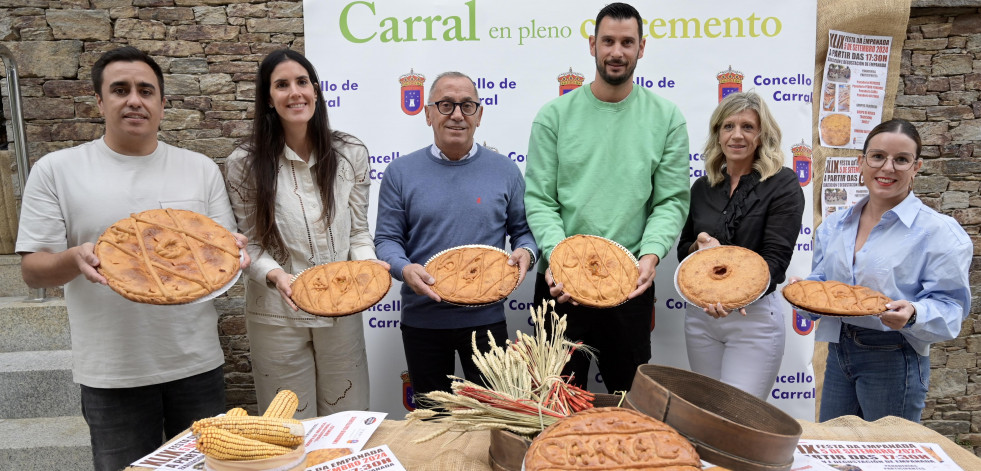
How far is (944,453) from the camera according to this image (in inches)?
68.8

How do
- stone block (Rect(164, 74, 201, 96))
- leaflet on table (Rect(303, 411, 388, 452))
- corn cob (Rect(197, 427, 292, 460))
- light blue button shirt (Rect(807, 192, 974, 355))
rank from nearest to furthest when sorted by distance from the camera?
corn cob (Rect(197, 427, 292, 460))
leaflet on table (Rect(303, 411, 388, 452))
light blue button shirt (Rect(807, 192, 974, 355))
stone block (Rect(164, 74, 201, 96))

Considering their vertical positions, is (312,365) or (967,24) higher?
(967,24)

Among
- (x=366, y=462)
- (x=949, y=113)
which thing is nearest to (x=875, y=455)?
(x=366, y=462)

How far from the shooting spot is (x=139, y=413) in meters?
2.50

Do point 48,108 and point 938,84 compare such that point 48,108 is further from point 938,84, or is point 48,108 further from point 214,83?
point 938,84

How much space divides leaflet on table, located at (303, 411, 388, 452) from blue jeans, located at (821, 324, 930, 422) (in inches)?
82.7

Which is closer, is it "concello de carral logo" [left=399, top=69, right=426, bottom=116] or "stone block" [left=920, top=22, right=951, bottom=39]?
"concello de carral logo" [left=399, top=69, right=426, bottom=116]

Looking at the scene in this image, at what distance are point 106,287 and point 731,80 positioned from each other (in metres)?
3.79

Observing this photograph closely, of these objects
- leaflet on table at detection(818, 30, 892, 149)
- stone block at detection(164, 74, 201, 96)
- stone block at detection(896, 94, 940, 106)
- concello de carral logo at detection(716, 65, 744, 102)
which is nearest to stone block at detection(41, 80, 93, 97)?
stone block at detection(164, 74, 201, 96)

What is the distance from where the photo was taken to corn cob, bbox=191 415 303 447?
158 cm

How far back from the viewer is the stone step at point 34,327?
13.1ft

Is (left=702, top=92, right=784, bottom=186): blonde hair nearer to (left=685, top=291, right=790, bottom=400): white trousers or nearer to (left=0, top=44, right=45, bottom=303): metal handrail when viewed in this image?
(left=685, top=291, right=790, bottom=400): white trousers

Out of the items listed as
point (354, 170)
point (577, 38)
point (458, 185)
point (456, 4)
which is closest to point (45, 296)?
point (354, 170)

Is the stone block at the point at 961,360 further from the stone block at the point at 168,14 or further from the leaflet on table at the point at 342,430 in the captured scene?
the stone block at the point at 168,14
